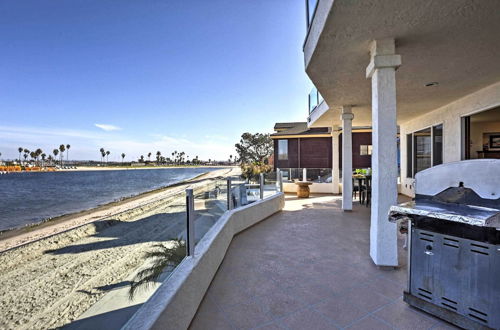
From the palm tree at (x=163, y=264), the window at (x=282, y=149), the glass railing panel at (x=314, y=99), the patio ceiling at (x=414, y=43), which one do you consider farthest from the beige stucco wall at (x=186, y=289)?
the window at (x=282, y=149)

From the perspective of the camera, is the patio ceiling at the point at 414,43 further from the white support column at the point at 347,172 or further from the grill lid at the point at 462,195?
the white support column at the point at 347,172

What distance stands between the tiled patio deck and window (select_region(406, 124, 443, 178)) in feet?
14.7

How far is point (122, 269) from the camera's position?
516 cm

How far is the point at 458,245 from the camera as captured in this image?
1.80 meters

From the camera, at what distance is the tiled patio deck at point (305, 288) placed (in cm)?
201

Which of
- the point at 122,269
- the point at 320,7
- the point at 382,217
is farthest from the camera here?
the point at 122,269

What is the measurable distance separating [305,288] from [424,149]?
25.1 feet

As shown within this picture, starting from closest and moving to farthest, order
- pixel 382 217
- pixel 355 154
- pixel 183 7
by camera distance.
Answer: pixel 382 217 < pixel 183 7 < pixel 355 154

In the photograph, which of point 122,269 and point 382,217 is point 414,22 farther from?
point 122,269

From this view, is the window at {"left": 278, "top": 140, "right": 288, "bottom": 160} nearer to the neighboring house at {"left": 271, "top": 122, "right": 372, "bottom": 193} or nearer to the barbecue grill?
the neighboring house at {"left": 271, "top": 122, "right": 372, "bottom": 193}

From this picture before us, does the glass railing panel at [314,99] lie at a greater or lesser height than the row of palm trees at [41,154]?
lesser

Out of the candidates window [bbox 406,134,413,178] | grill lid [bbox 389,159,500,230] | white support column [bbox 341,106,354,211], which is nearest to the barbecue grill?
grill lid [bbox 389,159,500,230]

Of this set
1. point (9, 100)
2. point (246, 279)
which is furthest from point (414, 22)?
point (9, 100)

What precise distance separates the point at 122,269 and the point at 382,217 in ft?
17.5
